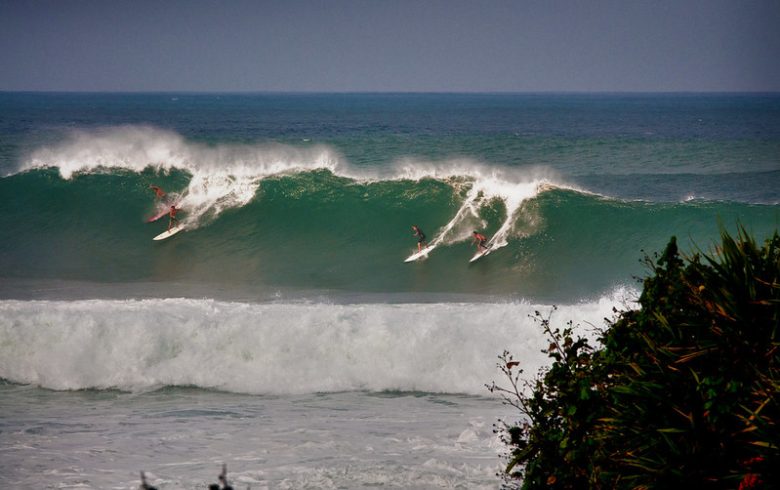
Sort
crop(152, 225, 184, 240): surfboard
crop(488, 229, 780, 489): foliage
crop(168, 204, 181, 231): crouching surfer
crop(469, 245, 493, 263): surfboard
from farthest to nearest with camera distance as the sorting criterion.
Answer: crop(168, 204, 181, 231): crouching surfer
crop(152, 225, 184, 240): surfboard
crop(469, 245, 493, 263): surfboard
crop(488, 229, 780, 489): foliage

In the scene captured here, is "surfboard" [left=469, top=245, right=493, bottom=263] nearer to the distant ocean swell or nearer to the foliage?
the distant ocean swell

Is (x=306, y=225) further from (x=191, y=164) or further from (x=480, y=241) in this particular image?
(x=480, y=241)

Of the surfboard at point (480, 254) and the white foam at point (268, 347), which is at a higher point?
the surfboard at point (480, 254)

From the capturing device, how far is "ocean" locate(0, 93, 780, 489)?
26.9ft

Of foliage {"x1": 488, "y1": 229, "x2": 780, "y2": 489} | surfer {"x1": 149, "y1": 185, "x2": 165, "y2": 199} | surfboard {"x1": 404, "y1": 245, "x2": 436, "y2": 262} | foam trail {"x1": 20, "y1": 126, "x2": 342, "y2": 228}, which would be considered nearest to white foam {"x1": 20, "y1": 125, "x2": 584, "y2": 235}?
foam trail {"x1": 20, "y1": 126, "x2": 342, "y2": 228}

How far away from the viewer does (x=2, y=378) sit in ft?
36.8

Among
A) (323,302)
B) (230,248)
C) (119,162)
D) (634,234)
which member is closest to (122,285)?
(230,248)

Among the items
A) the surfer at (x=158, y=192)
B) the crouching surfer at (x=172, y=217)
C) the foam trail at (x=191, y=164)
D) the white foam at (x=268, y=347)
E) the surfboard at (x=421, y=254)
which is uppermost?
the foam trail at (x=191, y=164)

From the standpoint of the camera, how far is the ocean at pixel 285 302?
8195mm

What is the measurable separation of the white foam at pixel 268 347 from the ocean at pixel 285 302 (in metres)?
0.03

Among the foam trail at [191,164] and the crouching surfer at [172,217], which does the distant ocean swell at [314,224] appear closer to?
the foam trail at [191,164]

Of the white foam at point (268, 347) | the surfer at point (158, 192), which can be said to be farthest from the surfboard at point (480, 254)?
the surfer at point (158, 192)

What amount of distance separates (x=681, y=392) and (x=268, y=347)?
791 centimetres

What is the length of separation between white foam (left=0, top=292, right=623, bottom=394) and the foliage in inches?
233
